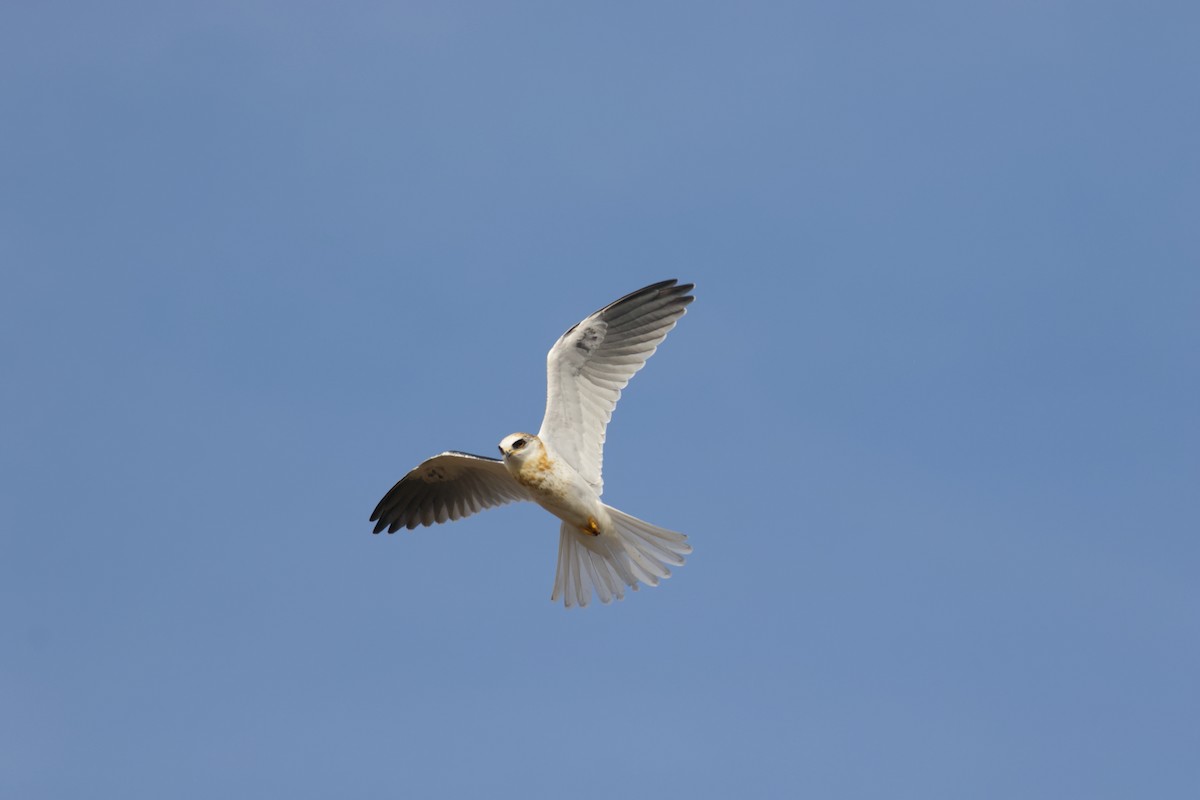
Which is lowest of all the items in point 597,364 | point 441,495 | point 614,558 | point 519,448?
point 614,558

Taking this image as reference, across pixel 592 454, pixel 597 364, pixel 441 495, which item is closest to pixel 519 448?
pixel 592 454

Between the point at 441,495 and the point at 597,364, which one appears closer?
the point at 597,364

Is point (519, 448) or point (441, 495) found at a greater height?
point (441, 495)

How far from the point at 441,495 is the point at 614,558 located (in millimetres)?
2105

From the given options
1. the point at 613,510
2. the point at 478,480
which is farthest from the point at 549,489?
the point at 478,480

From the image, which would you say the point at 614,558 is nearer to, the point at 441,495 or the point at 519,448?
the point at 519,448

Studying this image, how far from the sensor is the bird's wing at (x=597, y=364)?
13750mm

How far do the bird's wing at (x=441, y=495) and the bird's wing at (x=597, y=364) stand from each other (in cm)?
123

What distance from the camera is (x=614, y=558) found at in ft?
46.2

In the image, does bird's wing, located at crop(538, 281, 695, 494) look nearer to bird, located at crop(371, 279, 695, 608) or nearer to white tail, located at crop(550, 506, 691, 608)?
bird, located at crop(371, 279, 695, 608)

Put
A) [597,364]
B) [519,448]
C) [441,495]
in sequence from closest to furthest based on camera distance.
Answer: [519,448] → [597,364] → [441,495]

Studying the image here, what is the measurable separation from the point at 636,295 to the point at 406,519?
3.33m

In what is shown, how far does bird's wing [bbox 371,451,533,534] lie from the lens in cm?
1493

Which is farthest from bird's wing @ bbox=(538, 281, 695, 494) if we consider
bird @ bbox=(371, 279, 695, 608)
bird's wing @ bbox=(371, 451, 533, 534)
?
bird's wing @ bbox=(371, 451, 533, 534)
